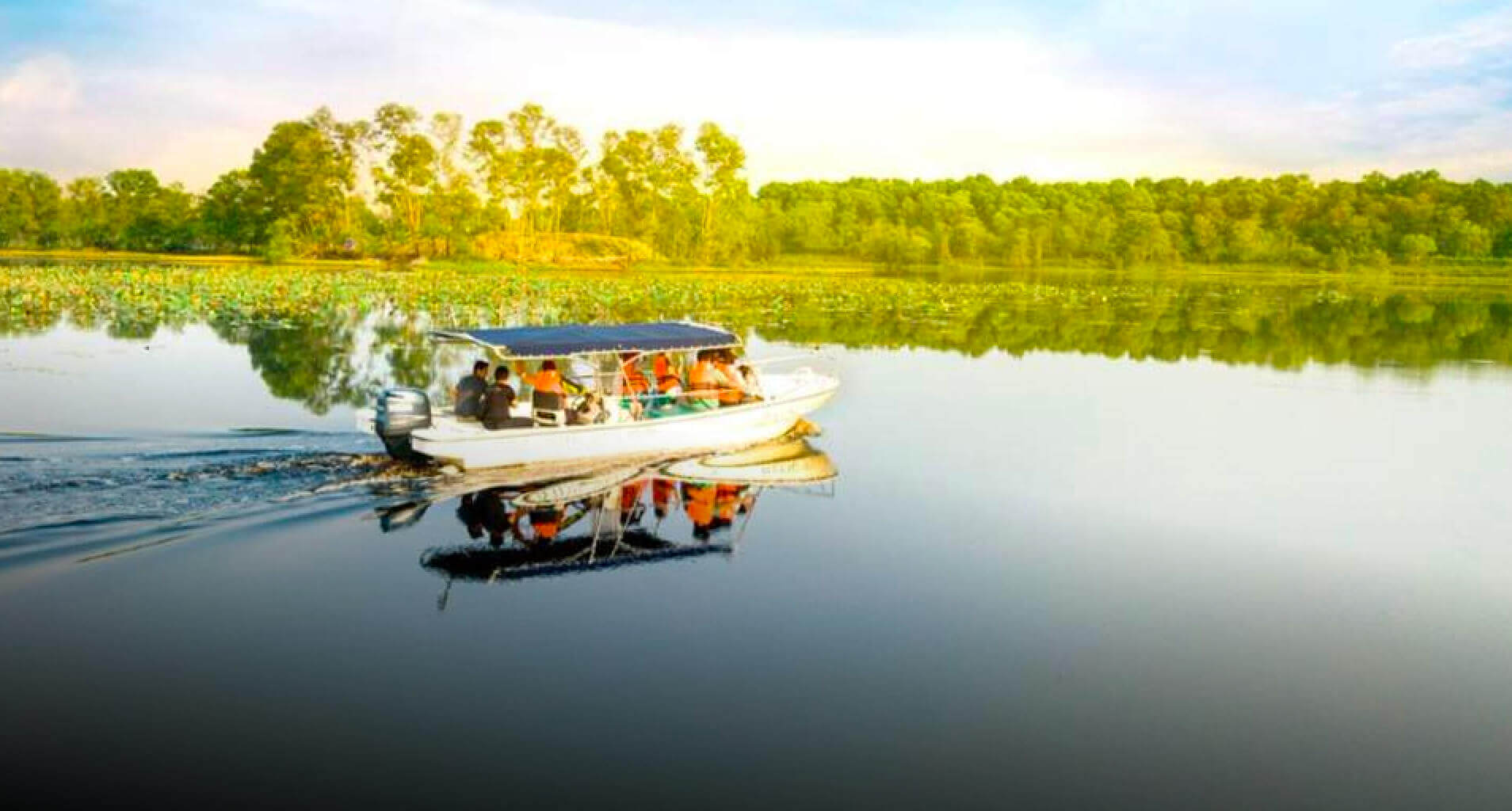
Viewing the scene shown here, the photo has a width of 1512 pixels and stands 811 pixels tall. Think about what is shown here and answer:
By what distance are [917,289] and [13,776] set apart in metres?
58.6


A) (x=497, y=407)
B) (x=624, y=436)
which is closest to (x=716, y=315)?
(x=624, y=436)

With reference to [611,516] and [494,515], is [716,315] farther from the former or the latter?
[494,515]

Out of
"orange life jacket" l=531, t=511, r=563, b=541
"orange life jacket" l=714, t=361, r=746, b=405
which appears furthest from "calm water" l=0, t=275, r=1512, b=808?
"orange life jacket" l=714, t=361, r=746, b=405

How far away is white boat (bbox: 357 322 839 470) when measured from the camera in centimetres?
1542

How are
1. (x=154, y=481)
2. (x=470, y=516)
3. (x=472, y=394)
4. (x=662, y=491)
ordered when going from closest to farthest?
(x=470, y=516)
(x=154, y=481)
(x=662, y=491)
(x=472, y=394)

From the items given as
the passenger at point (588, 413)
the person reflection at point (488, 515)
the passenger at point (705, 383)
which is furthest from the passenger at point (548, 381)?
the passenger at point (705, 383)

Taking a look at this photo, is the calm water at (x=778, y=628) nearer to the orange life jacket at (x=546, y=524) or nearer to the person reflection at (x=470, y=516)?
the person reflection at (x=470, y=516)

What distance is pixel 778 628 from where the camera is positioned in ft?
33.7

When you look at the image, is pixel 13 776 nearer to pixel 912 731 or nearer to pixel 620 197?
pixel 912 731

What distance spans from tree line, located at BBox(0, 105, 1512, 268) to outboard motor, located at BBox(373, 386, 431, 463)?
6609 centimetres

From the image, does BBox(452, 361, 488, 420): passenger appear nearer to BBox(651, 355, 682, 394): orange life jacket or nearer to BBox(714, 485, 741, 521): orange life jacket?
BBox(651, 355, 682, 394): orange life jacket

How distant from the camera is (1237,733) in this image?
8.47 metres

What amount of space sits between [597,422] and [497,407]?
60.6 inches

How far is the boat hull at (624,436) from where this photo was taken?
15477 mm
